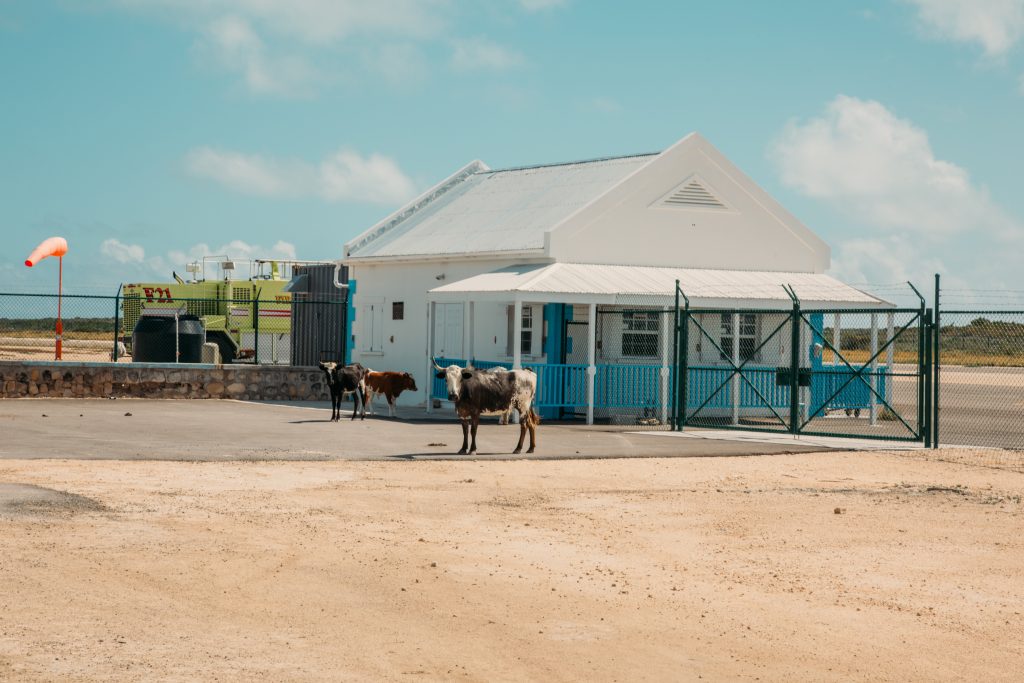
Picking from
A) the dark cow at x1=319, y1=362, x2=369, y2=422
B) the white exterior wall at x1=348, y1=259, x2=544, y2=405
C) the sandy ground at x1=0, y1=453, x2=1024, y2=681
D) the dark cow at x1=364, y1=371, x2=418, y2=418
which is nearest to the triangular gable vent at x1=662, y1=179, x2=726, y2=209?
the white exterior wall at x1=348, y1=259, x2=544, y2=405

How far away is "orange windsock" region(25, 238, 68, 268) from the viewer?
36.8m

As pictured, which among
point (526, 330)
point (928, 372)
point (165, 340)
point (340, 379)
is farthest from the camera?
point (165, 340)

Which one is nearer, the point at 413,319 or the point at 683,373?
the point at 683,373

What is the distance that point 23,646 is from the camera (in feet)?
27.4

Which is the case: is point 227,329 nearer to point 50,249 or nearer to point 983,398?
point 50,249

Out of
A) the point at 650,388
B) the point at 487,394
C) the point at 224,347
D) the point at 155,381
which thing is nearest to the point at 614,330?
the point at 650,388

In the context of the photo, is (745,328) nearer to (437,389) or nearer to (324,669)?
(437,389)

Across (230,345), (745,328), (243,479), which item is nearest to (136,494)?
(243,479)

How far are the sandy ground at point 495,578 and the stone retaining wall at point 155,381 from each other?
1465cm

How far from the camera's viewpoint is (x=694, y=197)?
30.0m

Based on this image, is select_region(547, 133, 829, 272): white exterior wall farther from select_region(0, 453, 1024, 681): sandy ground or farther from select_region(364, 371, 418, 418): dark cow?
select_region(0, 453, 1024, 681): sandy ground

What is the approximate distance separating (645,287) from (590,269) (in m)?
1.32

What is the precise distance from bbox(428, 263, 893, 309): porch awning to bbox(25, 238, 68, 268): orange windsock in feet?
44.8

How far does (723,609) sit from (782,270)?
72.4 feet
